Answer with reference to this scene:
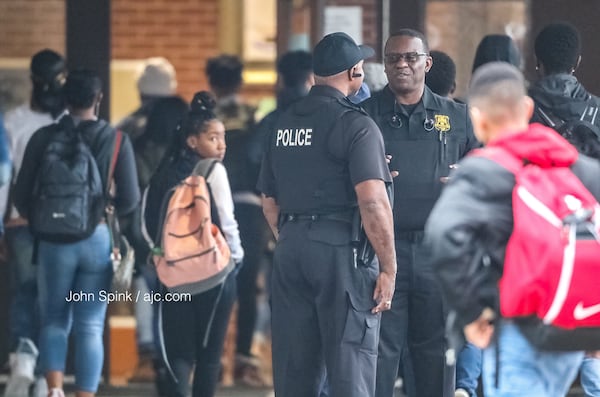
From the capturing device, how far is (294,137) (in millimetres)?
7594

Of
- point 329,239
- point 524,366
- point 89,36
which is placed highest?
point 89,36

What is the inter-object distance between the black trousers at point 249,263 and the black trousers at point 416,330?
283cm

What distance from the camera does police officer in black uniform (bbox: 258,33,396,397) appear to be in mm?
7430

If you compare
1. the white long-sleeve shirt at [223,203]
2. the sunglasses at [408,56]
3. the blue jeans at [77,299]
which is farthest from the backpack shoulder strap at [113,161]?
the sunglasses at [408,56]

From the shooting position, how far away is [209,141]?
917 centimetres

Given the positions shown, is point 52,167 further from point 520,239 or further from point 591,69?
point 520,239

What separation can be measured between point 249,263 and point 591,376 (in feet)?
11.0

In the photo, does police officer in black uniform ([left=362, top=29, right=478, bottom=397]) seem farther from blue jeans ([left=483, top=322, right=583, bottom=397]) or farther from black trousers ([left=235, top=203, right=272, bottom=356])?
black trousers ([left=235, top=203, right=272, bottom=356])

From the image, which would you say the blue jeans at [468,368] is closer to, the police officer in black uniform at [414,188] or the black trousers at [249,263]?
the police officer in black uniform at [414,188]

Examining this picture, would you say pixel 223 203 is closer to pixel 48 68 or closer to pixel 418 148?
pixel 418 148

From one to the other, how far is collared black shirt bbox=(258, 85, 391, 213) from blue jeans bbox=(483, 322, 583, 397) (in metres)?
1.68

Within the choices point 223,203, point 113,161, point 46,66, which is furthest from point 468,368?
point 46,66

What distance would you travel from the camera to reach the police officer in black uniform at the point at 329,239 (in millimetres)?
7430

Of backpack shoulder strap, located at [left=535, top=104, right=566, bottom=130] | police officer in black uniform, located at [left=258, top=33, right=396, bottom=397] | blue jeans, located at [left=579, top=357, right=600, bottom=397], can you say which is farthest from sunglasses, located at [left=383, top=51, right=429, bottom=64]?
blue jeans, located at [left=579, top=357, right=600, bottom=397]
